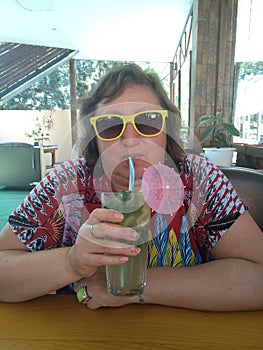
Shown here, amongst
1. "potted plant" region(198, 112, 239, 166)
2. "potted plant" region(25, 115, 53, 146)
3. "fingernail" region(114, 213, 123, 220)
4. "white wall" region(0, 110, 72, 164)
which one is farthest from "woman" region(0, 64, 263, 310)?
"potted plant" region(25, 115, 53, 146)

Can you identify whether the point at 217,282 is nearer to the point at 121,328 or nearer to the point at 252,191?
the point at 121,328

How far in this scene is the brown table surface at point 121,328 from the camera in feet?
2.15

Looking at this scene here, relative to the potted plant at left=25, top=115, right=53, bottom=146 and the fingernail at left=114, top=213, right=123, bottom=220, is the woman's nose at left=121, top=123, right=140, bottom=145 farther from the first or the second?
the potted plant at left=25, top=115, right=53, bottom=146

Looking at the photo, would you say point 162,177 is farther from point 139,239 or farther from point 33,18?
point 33,18

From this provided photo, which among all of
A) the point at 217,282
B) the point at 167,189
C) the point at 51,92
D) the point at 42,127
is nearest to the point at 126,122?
the point at 167,189

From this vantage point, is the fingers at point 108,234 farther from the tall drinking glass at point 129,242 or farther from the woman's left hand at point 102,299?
the woman's left hand at point 102,299

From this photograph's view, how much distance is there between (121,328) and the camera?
71cm

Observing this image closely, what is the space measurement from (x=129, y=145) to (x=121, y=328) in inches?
19.6

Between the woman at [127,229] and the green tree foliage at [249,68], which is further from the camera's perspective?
the green tree foliage at [249,68]

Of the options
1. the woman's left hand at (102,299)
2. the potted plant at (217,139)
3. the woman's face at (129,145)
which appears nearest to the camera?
the woman's left hand at (102,299)

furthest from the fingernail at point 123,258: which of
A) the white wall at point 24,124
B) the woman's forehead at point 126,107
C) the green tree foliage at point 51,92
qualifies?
the green tree foliage at point 51,92

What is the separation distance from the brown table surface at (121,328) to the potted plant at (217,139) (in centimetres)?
308

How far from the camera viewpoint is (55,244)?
1.07 m

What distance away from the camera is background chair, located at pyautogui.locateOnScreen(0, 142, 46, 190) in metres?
6.76
